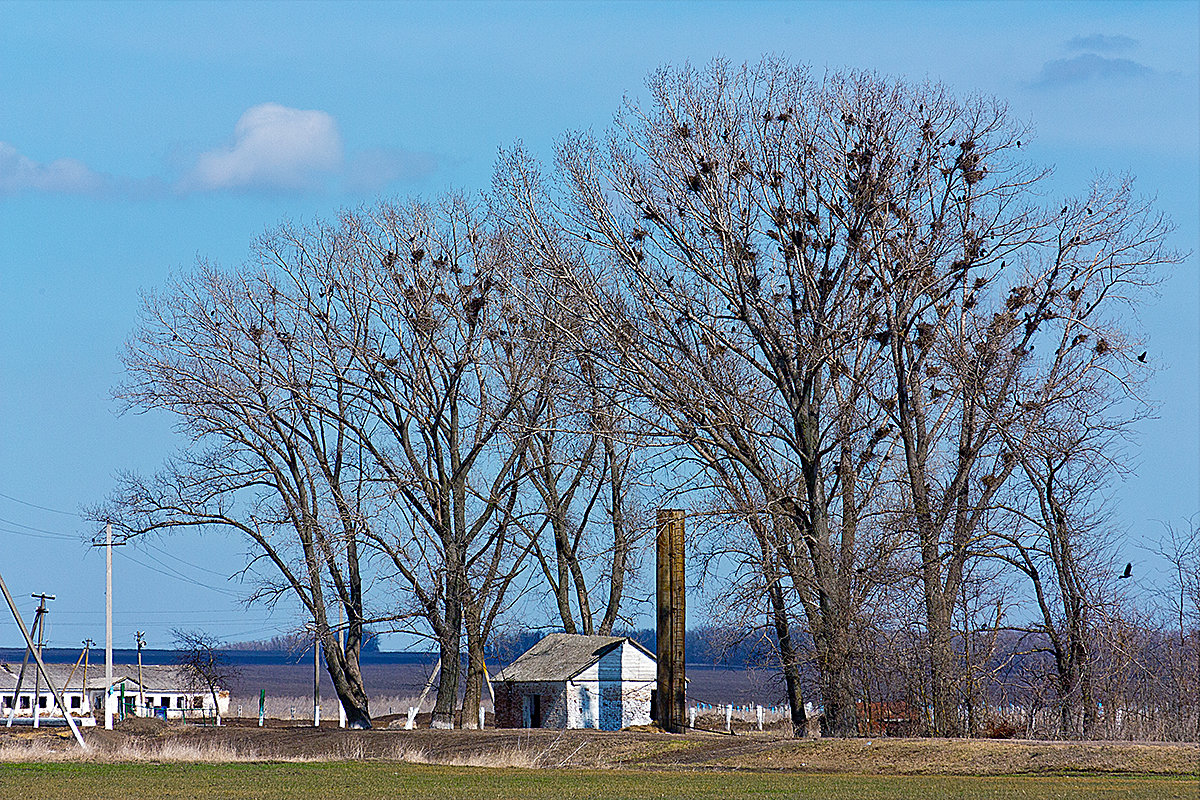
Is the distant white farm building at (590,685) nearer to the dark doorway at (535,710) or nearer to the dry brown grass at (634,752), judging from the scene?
the dark doorway at (535,710)

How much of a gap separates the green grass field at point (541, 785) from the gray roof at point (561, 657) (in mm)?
14582

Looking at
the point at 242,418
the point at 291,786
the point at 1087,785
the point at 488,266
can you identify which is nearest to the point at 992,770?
the point at 1087,785

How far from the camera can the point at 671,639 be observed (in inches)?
1313

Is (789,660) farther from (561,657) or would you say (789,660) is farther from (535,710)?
(535,710)

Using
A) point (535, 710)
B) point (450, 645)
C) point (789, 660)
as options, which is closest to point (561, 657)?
point (535, 710)

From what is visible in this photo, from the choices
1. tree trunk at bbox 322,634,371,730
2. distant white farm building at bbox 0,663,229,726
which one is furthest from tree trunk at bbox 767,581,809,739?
distant white farm building at bbox 0,663,229,726

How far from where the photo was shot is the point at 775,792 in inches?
737

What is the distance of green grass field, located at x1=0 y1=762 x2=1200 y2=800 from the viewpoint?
59.0 feet

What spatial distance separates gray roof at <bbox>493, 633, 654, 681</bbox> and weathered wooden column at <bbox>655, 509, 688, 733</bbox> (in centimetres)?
689

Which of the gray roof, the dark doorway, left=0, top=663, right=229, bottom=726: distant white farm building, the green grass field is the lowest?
left=0, top=663, right=229, bottom=726: distant white farm building

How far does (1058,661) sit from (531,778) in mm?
12149

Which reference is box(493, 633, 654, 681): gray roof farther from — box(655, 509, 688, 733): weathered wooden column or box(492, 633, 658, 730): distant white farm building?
box(655, 509, 688, 733): weathered wooden column

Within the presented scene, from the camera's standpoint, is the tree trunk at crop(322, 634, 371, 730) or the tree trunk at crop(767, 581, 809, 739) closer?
the tree trunk at crop(767, 581, 809, 739)

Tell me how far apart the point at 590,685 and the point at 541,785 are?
66.2 feet
